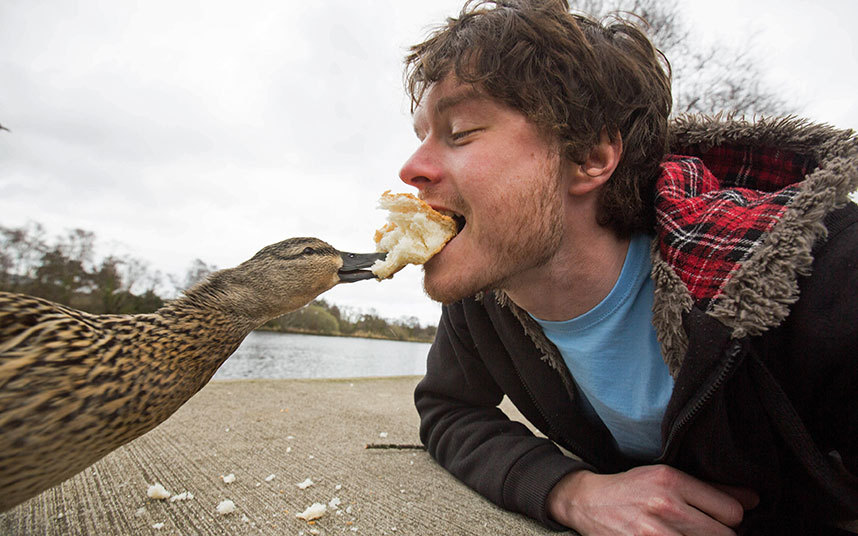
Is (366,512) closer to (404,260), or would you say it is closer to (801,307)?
(404,260)

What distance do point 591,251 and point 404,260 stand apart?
68 centimetres

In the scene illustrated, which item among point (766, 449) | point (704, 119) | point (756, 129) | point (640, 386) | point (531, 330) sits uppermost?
point (704, 119)

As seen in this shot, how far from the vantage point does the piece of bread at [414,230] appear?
160 cm

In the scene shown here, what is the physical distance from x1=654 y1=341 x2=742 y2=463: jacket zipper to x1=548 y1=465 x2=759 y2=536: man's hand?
0.15m

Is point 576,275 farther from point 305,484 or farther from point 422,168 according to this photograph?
point 305,484

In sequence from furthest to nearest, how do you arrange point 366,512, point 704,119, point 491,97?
point 704,119 < point 491,97 < point 366,512

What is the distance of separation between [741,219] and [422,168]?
3.11 ft

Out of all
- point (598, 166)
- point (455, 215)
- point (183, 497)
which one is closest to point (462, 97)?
point (455, 215)

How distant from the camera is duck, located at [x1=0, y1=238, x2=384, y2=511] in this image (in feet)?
3.36

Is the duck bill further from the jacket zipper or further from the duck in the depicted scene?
the jacket zipper

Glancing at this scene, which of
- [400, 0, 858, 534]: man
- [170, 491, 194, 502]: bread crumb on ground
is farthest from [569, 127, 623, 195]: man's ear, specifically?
[170, 491, 194, 502]: bread crumb on ground

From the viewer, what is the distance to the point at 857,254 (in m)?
1.09

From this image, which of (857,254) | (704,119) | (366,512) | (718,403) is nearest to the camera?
(857,254)

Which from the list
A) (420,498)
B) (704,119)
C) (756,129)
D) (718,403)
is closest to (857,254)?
(718,403)
